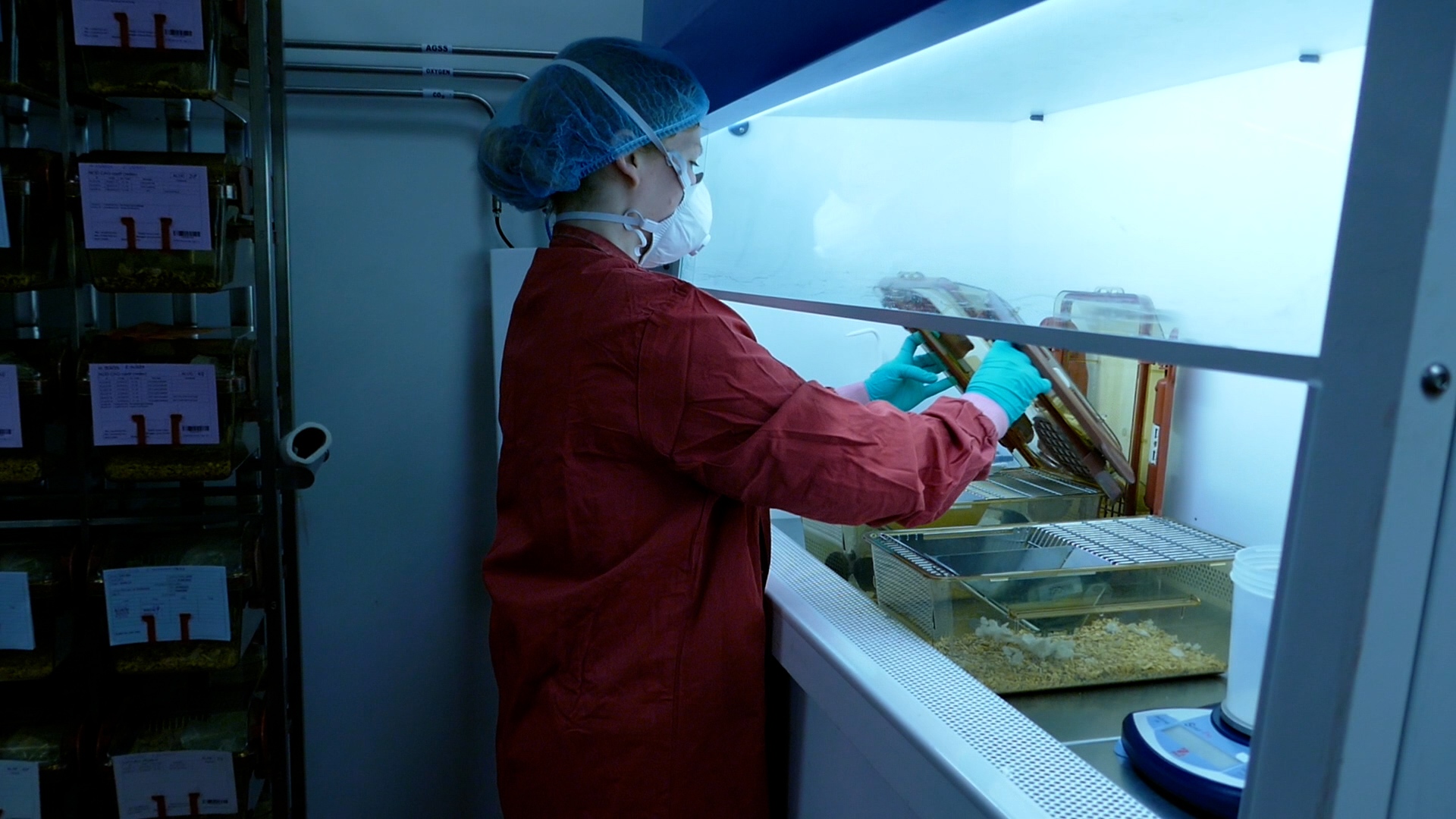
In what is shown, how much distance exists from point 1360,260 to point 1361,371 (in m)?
0.07

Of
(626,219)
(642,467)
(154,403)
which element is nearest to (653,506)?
(642,467)

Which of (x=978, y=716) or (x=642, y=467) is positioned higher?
(x=642, y=467)

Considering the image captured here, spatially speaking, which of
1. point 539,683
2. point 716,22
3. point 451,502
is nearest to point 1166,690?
point 539,683

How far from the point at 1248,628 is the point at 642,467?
2.17 ft

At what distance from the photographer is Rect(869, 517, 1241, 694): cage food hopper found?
1024 mm

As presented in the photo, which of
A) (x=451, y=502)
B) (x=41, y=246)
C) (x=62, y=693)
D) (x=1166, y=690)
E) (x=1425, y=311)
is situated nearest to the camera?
(x=1425, y=311)

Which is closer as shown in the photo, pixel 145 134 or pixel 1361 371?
pixel 1361 371

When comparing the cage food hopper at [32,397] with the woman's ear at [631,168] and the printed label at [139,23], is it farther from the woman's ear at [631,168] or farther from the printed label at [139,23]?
the woman's ear at [631,168]

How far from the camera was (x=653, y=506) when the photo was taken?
3.71 feet

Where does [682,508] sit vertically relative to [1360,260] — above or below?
below

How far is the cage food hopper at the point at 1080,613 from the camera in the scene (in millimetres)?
1024

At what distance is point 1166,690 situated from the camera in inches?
39.5

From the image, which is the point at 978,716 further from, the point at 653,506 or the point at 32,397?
the point at 32,397

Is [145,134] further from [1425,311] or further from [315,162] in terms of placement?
[1425,311]
